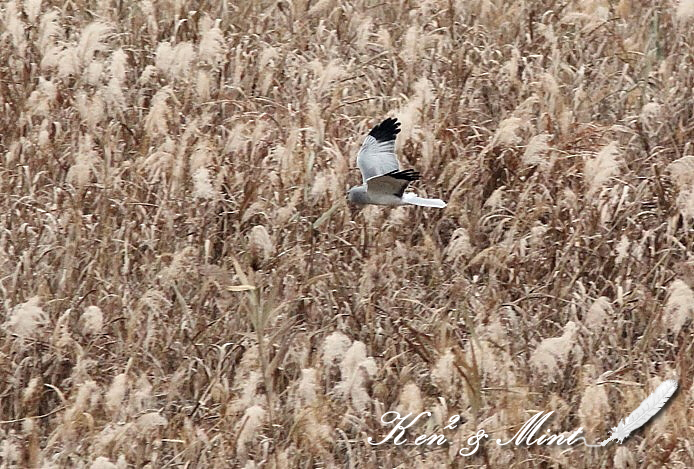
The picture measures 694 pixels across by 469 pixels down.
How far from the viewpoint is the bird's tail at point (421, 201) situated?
424cm

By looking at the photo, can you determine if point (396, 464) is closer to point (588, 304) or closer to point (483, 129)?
point (588, 304)

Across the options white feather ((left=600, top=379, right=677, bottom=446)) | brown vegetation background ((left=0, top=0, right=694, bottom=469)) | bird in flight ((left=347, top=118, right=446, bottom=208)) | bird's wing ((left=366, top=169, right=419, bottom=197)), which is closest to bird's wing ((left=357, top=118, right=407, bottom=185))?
bird in flight ((left=347, top=118, right=446, bottom=208))

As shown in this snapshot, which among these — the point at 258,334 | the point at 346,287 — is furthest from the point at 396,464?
the point at 346,287

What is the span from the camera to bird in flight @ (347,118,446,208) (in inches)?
167

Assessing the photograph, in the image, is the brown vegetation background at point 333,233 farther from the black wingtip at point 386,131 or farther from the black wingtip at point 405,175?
the black wingtip at point 405,175

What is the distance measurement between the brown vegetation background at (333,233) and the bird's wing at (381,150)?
23 cm

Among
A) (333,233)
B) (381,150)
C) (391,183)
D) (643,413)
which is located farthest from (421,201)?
(643,413)

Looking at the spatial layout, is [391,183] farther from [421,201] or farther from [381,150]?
[381,150]

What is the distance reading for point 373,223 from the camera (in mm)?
4734

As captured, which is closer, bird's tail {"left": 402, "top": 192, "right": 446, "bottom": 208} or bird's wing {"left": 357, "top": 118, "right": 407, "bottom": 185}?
bird's tail {"left": 402, "top": 192, "right": 446, "bottom": 208}

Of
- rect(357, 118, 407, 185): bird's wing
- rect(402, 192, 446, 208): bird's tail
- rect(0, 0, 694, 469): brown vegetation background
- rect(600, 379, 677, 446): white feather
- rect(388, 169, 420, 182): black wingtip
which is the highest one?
rect(388, 169, 420, 182): black wingtip

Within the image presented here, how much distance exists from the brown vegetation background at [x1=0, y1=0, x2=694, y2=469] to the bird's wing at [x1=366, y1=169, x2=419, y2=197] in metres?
0.31

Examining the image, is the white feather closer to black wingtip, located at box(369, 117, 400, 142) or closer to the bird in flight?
the bird in flight

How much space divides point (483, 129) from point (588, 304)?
1016mm
